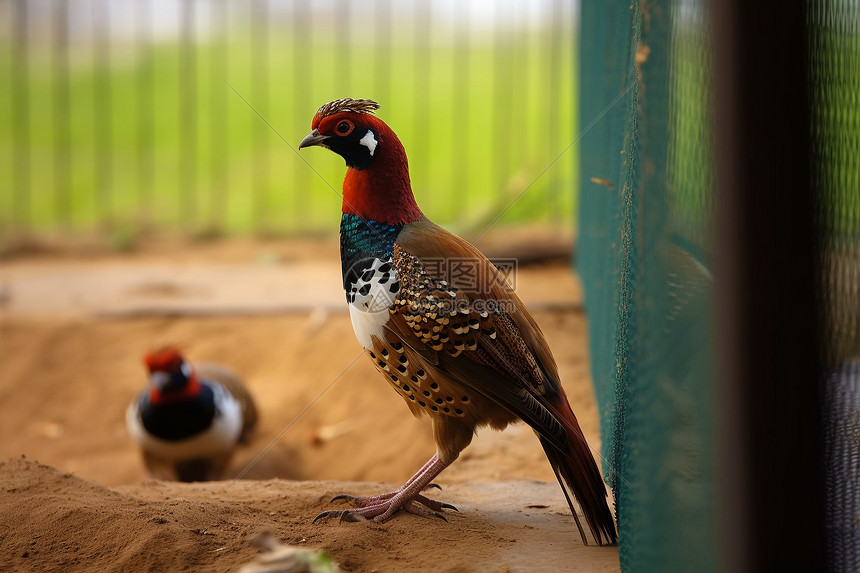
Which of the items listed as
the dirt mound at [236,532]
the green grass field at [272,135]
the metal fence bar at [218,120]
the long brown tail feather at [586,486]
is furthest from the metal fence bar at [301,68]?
the long brown tail feather at [586,486]

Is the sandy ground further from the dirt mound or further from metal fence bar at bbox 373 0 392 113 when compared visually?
metal fence bar at bbox 373 0 392 113

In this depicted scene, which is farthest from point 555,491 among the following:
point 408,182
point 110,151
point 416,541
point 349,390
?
point 110,151

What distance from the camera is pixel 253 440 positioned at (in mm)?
5152

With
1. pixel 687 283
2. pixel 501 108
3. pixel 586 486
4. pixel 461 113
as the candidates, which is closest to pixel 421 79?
pixel 461 113

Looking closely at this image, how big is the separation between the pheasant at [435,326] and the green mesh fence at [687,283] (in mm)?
245

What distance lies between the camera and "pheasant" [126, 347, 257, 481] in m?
4.54

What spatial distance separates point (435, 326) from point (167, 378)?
2.58m

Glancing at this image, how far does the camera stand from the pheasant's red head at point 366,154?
2562mm

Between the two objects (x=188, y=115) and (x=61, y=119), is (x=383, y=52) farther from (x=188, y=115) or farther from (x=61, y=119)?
(x=61, y=119)

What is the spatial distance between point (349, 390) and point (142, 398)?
125 centimetres

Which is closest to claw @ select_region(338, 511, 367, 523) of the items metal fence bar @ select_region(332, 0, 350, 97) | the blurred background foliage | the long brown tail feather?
the long brown tail feather

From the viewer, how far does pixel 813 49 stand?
1315 mm

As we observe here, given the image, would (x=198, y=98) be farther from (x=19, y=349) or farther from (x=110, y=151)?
(x=19, y=349)

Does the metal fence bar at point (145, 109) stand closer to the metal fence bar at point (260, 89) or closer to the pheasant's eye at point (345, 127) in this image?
the metal fence bar at point (260, 89)
